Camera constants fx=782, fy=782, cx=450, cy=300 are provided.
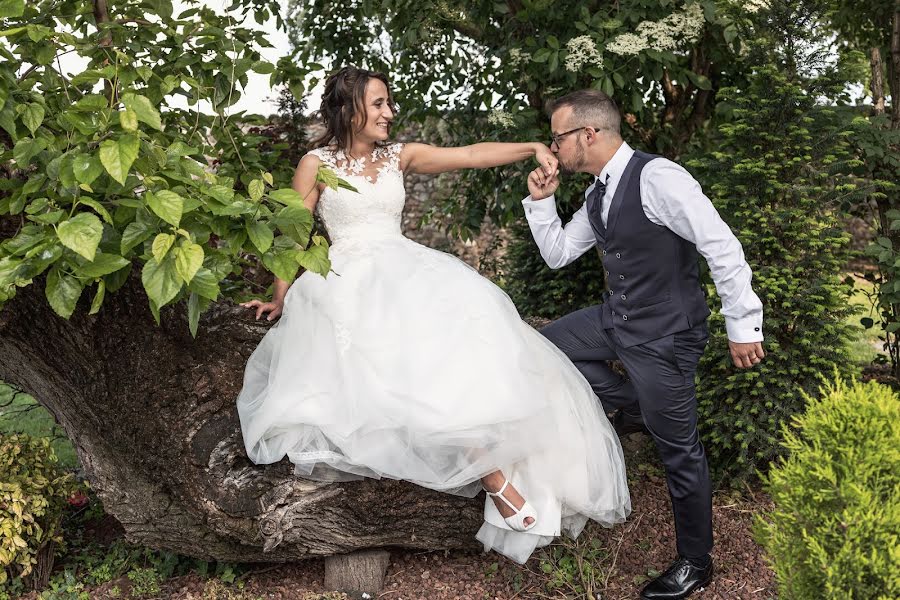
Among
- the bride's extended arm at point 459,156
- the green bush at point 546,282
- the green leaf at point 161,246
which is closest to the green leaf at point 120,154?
the green leaf at point 161,246

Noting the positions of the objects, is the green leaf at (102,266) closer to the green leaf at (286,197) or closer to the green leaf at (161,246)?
the green leaf at (161,246)

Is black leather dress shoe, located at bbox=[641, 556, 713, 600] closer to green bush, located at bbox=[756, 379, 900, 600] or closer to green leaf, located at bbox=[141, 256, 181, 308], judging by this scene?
green bush, located at bbox=[756, 379, 900, 600]

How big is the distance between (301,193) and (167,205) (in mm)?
1347

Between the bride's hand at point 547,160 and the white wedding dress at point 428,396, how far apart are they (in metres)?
0.58

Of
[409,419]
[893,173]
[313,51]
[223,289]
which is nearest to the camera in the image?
[409,419]

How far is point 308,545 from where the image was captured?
11.5 ft

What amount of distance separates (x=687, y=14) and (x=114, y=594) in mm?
4206

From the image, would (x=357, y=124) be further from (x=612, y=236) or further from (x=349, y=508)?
(x=349, y=508)

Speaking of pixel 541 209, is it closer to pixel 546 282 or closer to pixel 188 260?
pixel 188 260

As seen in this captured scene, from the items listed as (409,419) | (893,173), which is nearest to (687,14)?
(893,173)

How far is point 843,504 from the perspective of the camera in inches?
89.4

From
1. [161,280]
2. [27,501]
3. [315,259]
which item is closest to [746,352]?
[315,259]

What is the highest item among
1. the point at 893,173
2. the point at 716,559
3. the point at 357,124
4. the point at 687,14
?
the point at 687,14

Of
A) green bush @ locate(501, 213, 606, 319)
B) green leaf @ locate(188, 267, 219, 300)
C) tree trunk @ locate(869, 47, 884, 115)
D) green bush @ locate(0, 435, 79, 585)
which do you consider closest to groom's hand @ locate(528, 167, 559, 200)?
green leaf @ locate(188, 267, 219, 300)
